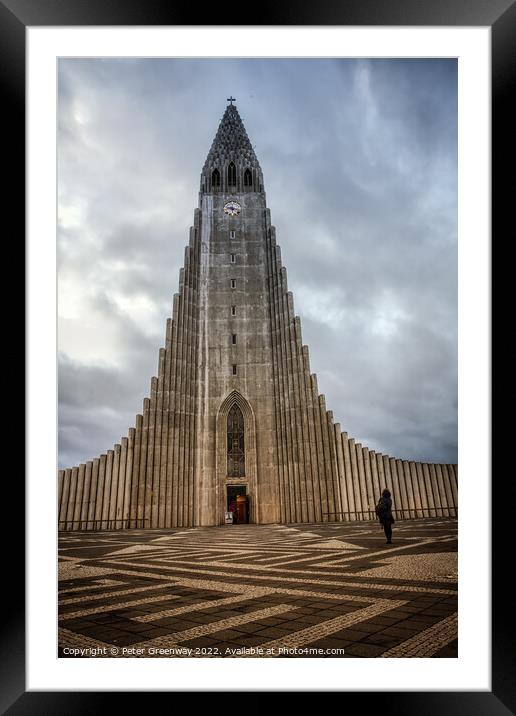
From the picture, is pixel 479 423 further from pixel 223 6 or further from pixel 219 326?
pixel 219 326

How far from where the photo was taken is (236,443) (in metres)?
25.4

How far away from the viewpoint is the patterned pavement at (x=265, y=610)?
320 cm

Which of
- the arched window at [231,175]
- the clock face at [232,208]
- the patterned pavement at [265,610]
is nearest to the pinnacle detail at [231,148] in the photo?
the arched window at [231,175]

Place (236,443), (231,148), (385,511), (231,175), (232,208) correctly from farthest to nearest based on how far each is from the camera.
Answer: (231,148) → (231,175) → (232,208) → (236,443) → (385,511)

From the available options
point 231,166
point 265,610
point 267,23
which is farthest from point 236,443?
point 267,23

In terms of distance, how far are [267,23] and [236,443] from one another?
22.8 m

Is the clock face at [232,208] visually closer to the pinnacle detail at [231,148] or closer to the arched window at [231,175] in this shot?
the arched window at [231,175]

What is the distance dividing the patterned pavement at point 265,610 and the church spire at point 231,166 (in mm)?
25186

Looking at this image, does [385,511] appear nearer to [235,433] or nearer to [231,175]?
[235,433]

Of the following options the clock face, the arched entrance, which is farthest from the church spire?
the arched entrance

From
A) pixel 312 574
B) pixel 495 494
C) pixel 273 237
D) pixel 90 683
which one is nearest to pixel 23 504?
pixel 90 683

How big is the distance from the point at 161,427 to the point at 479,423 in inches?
820

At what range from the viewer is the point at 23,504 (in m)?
3.45

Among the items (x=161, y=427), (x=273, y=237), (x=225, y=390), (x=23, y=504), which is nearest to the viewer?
(x=23, y=504)
